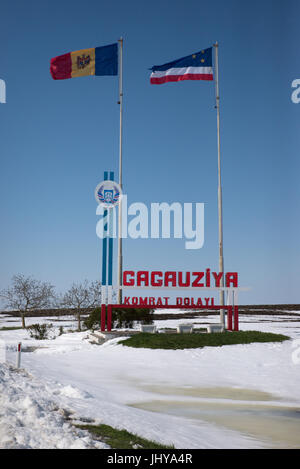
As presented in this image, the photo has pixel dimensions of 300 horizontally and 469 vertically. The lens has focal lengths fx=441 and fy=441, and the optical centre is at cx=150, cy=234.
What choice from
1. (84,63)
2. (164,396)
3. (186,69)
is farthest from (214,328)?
(84,63)

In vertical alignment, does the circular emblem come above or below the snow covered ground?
above

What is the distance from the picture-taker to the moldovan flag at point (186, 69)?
94.3 feet

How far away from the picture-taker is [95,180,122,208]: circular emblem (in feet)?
83.5

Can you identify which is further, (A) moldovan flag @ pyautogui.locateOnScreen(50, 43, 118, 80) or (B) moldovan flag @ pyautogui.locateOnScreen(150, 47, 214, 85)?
(A) moldovan flag @ pyautogui.locateOnScreen(50, 43, 118, 80)

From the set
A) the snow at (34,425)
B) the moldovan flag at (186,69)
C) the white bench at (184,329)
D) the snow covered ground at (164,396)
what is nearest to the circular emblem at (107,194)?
the white bench at (184,329)

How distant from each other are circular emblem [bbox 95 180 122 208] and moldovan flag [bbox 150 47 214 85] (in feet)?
26.9

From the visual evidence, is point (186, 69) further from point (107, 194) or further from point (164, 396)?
point (164, 396)

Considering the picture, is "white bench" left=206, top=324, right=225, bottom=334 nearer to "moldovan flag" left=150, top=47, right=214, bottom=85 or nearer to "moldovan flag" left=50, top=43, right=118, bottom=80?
"moldovan flag" left=150, top=47, right=214, bottom=85

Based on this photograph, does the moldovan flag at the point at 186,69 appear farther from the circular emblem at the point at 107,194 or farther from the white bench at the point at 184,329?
the white bench at the point at 184,329

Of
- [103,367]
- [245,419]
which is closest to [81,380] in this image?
[103,367]

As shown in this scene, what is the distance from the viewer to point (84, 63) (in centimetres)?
2952

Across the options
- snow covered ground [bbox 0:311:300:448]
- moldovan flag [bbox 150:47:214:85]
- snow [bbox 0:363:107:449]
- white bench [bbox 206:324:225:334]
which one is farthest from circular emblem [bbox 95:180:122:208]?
snow [bbox 0:363:107:449]

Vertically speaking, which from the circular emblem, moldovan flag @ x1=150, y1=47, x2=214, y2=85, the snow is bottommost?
the snow

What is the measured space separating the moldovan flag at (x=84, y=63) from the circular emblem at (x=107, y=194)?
346 inches
